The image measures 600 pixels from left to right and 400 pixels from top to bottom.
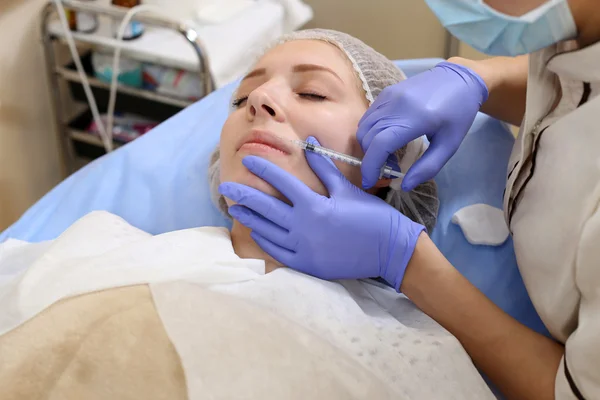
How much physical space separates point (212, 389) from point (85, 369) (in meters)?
0.16

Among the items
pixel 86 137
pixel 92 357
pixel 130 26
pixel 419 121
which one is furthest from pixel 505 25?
pixel 86 137

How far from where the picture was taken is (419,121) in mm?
1024

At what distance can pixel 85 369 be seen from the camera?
75cm

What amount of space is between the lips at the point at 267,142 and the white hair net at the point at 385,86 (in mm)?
213

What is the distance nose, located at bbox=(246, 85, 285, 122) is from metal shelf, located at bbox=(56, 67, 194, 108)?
0.83m

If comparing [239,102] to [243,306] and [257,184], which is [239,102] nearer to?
[257,184]

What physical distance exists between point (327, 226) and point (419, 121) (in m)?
0.24

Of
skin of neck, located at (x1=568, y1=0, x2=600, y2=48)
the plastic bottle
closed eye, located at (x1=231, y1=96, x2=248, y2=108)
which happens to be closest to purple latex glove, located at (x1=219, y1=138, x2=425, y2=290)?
Answer: closed eye, located at (x1=231, y1=96, x2=248, y2=108)

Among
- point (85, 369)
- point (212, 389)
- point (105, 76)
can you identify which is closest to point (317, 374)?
point (212, 389)

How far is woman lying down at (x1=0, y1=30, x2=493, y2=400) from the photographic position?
2.49ft

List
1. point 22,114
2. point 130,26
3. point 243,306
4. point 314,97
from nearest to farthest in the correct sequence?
point 243,306 < point 314,97 < point 130,26 < point 22,114

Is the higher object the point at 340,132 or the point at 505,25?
the point at 505,25

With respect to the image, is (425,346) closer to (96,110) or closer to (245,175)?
(245,175)

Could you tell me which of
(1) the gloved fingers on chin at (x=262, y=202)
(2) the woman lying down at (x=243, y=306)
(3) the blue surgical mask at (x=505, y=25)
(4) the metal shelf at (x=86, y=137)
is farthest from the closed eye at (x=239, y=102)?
(4) the metal shelf at (x=86, y=137)
